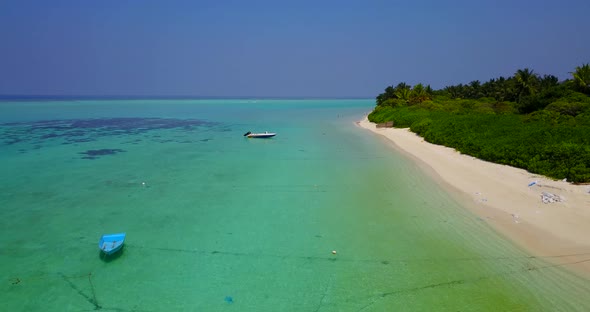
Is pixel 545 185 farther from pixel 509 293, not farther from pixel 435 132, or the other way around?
pixel 435 132

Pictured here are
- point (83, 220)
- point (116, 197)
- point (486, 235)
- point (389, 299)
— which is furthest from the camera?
point (116, 197)

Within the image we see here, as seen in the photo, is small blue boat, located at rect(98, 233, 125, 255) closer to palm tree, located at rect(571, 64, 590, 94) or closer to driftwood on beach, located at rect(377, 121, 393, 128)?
driftwood on beach, located at rect(377, 121, 393, 128)

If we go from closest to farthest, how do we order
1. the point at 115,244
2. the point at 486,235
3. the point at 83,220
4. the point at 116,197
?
1. the point at 115,244
2. the point at 486,235
3. the point at 83,220
4. the point at 116,197

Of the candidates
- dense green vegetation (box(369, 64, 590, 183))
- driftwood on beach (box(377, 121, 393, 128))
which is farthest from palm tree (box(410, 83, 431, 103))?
driftwood on beach (box(377, 121, 393, 128))

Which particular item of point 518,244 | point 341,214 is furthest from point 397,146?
point 518,244

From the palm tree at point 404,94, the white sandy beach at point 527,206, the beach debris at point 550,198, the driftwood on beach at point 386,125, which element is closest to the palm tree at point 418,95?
the palm tree at point 404,94

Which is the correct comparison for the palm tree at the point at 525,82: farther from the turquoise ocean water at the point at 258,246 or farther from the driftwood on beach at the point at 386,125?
the turquoise ocean water at the point at 258,246

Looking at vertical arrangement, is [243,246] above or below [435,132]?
below

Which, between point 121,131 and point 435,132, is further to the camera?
point 121,131
